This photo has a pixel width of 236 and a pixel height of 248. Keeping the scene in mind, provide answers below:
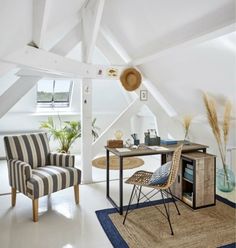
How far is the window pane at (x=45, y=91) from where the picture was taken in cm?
588

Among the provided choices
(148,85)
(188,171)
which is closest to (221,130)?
(188,171)

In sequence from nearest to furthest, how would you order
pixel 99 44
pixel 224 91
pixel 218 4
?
pixel 218 4 < pixel 224 91 < pixel 99 44

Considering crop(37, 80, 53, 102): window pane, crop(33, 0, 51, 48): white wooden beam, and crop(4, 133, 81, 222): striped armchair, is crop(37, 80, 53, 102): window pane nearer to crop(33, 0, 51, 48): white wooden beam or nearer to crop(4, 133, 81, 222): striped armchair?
crop(4, 133, 81, 222): striped armchair

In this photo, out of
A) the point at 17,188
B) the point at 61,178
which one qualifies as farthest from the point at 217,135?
the point at 17,188

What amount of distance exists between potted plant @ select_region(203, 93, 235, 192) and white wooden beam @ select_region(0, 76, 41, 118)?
3.03 m

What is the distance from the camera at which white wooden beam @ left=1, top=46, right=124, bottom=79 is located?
9.41 feet

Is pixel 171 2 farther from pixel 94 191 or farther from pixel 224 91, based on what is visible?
pixel 94 191

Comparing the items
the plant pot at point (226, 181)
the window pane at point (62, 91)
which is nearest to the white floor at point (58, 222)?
the plant pot at point (226, 181)

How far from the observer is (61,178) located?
9.84 feet

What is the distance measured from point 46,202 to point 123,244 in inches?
55.2

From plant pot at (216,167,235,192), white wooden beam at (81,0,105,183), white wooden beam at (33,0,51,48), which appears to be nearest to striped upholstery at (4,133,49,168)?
white wooden beam at (81,0,105,183)

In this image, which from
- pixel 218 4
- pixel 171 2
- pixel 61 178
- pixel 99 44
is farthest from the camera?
pixel 99 44

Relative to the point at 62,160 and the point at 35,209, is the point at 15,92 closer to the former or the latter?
the point at 62,160

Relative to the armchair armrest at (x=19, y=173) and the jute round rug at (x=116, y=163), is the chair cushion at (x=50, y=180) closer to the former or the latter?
the armchair armrest at (x=19, y=173)
